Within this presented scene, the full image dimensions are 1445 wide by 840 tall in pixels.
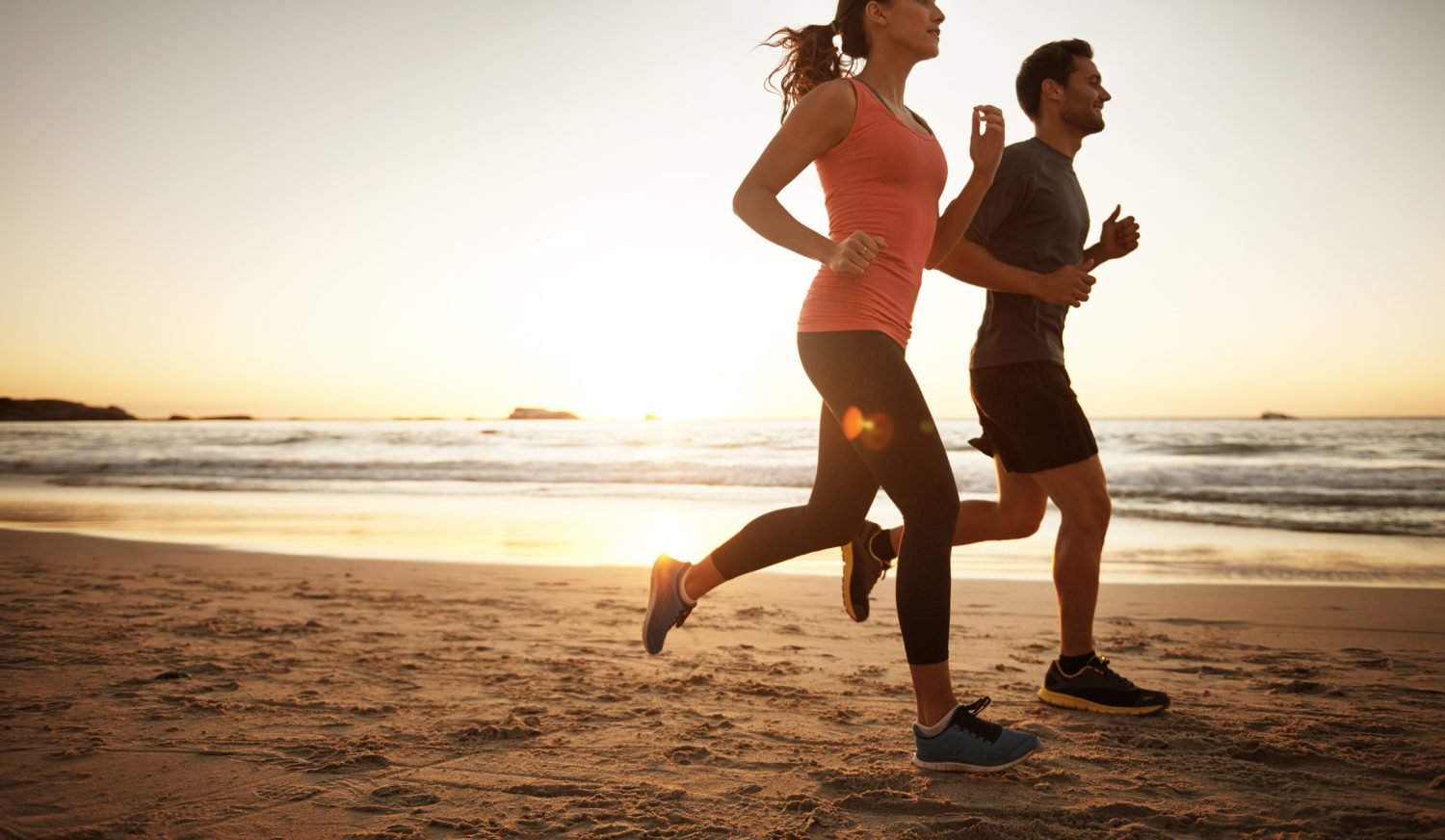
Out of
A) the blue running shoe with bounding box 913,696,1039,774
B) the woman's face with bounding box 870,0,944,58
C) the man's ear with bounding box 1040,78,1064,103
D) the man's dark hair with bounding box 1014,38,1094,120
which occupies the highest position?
the man's dark hair with bounding box 1014,38,1094,120

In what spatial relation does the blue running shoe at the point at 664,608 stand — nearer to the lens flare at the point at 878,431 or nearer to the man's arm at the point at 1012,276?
the lens flare at the point at 878,431

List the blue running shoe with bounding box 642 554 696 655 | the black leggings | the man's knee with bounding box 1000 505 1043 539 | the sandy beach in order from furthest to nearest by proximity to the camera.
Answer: the man's knee with bounding box 1000 505 1043 539 → the blue running shoe with bounding box 642 554 696 655 → the black leggings → the sandy beach

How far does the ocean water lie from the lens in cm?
1070

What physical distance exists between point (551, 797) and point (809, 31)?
2260 millimetres

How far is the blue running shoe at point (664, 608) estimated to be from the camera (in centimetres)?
308

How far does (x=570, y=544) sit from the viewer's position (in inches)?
346

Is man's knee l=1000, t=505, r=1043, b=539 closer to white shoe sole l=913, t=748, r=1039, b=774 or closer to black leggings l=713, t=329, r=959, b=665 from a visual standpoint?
black leggings l=713, t=329, r=959, b=665

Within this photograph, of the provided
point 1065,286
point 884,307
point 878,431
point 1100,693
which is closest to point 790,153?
point 884,307

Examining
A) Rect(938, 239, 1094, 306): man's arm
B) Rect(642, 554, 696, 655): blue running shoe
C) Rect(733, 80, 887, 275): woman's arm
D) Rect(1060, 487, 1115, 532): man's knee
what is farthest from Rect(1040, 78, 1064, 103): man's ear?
Rect(642, 554, 696, 655): blue running shoe

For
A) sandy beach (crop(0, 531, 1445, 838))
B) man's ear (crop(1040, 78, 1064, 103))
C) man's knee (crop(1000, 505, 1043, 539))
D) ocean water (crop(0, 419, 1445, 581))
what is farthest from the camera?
ocean water (crop(0, 419, 1445, 581))

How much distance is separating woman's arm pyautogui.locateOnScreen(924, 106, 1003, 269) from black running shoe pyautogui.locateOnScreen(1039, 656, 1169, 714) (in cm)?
147

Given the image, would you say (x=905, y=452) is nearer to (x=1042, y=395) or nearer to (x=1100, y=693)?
(x=1042, y=395)

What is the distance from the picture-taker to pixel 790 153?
2518 millimetres

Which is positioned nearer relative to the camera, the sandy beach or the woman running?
the sandy beach
